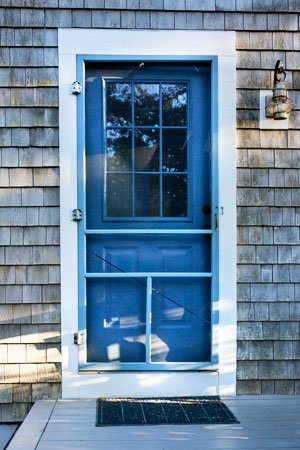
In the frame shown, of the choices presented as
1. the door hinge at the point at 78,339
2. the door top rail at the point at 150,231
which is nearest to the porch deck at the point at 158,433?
the door hinge at the point at 78,339

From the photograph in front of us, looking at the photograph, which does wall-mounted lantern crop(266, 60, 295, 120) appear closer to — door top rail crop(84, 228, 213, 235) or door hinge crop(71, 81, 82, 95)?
door top rail crop(84, 228, 213, 235)

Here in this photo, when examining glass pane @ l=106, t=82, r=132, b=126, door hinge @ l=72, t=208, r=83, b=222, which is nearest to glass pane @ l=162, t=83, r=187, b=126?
glass pane @ l=106, t=82, r=132, b=126

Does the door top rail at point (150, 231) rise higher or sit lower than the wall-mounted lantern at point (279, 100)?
lower

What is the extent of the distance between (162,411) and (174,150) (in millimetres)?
1627

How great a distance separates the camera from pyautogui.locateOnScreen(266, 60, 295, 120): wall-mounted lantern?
310 centimetres

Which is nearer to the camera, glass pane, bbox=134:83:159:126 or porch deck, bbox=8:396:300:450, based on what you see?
porch deck, bbox=8:396:300:450

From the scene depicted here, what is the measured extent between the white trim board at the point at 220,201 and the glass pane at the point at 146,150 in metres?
0.41

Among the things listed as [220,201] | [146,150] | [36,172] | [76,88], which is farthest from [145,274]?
[76,88]

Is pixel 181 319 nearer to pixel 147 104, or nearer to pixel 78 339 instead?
pixel 78 339

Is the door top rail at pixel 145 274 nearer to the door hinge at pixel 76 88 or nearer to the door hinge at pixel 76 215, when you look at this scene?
the door hinge at pixel 76 215

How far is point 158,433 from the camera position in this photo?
→ 259cm

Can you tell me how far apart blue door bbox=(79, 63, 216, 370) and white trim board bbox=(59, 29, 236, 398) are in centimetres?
9

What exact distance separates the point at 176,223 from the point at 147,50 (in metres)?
1.13

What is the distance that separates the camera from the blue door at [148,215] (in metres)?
3.21
